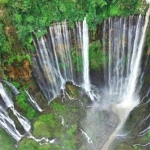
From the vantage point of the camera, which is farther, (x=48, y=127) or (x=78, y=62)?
(x=78, y=62)

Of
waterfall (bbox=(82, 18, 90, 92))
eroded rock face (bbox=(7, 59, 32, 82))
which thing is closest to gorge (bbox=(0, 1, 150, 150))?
waterfall (bbox=(82, 18, 90, 92))

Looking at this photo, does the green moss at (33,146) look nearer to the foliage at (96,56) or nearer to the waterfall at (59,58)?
the waterfall at (59,58)

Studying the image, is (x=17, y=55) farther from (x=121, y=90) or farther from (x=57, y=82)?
(x=121, y=90)

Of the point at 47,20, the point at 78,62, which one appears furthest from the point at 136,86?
the point at 47,20

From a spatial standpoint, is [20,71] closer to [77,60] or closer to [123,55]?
[77,60]

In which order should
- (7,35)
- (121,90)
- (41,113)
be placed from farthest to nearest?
1. (121,90)
2. (41,113)
3. (7,35)

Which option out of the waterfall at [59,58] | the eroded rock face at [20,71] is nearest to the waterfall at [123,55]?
the waterfall at [59,58]

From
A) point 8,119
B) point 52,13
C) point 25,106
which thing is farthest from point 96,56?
point 8,119
